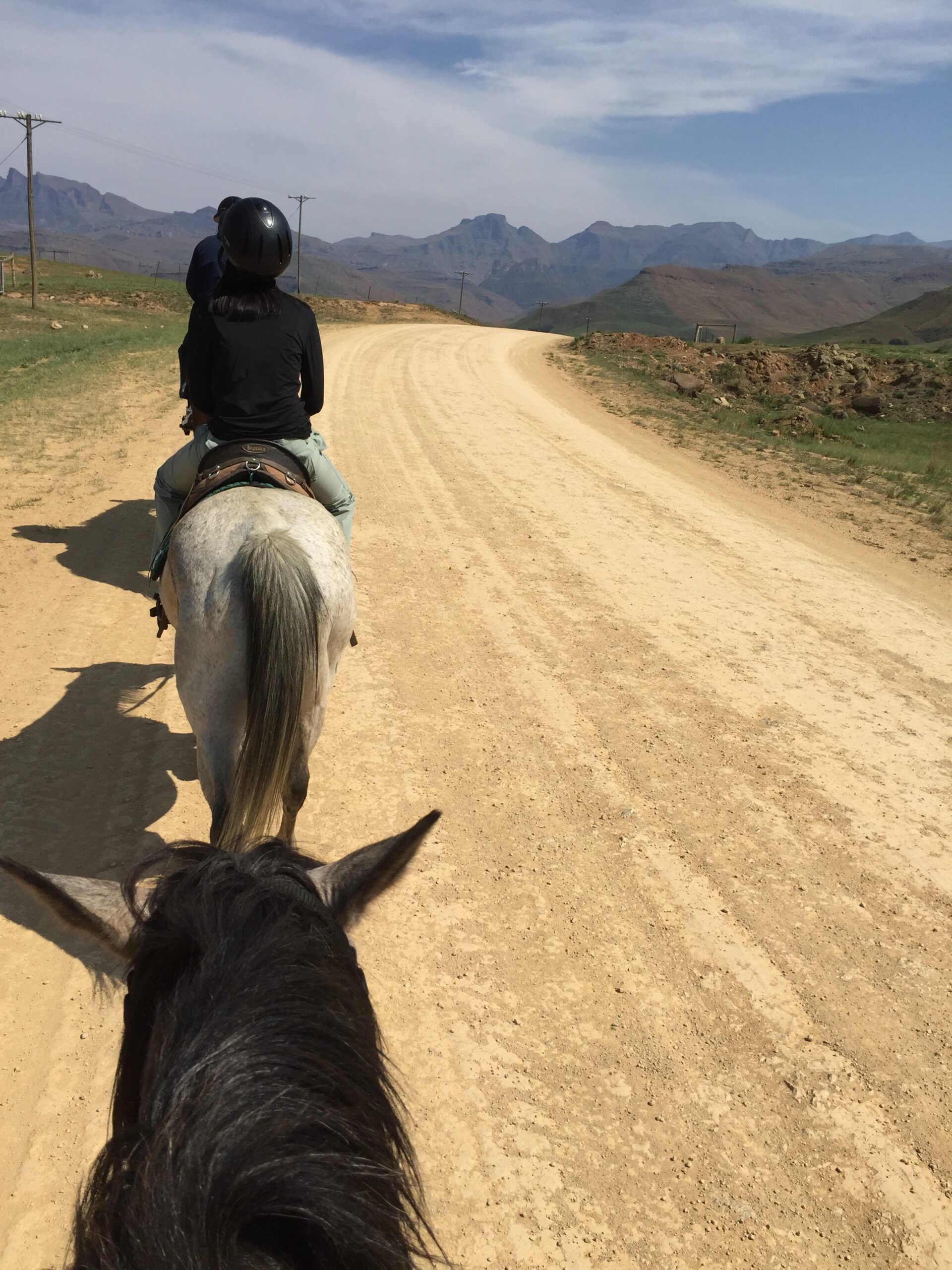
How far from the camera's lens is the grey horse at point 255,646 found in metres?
2.84

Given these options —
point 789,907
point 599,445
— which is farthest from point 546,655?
point 599,445

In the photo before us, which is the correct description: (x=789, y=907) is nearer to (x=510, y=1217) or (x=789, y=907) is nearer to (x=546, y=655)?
(x=510, y=1217)

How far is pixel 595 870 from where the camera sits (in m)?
3.94

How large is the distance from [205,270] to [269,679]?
15.9 feet

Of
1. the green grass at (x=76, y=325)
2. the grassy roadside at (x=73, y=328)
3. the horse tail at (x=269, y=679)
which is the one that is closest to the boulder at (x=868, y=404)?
the grassy roadside at (x=73, y=328)

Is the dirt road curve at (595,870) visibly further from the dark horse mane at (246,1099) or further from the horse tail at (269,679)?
the dark horse mane at (246,1099)

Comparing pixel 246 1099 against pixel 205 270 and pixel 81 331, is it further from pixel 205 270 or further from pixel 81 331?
pixel 81 331

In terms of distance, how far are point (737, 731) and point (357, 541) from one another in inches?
166

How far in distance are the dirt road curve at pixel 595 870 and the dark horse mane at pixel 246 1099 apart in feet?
3.75

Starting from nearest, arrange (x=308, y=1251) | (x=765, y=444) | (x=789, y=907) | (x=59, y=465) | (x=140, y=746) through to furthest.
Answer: (x=308, y=1251)
(x=789, y=907)
(x=140, y=746)
(x=59, y=465)
(x=765, y=444)

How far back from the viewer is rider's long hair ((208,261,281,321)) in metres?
3.66

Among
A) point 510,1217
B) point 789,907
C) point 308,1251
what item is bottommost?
point 510,1217

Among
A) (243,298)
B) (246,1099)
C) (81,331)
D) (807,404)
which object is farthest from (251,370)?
(81,331)

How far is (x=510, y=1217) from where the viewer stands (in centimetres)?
248
